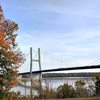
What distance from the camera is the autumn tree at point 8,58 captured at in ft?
56.2

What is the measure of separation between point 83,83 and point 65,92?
1.81 m

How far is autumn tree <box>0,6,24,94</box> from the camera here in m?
17.1

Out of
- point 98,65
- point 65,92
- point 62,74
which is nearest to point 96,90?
point 65,92

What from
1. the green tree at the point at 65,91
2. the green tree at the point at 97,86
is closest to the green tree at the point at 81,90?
the green tree at the point at 65,91

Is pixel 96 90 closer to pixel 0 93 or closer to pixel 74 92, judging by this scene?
pixel 74 92

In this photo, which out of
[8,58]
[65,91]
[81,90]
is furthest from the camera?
[81,90]

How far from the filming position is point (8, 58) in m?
17.1

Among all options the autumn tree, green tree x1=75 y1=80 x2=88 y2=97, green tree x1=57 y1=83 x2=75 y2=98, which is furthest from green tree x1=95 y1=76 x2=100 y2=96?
the autumn tree

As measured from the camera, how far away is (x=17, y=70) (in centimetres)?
1764

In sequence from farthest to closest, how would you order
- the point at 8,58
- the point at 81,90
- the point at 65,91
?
1. the point at 81,90
2. the point at 65,91
3. the point at 8,58

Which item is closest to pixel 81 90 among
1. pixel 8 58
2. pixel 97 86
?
pixel 97 86

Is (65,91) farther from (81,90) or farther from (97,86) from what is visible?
(97,86)

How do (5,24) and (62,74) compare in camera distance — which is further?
(62,74)

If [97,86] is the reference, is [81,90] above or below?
below
